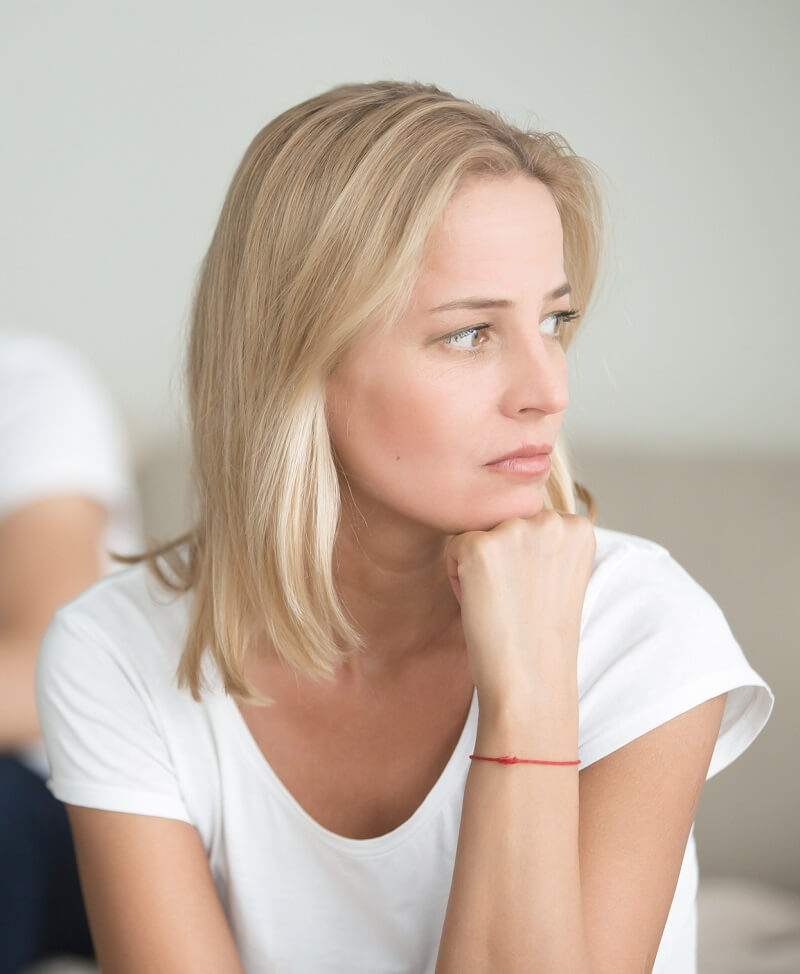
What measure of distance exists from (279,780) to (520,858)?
1.06 ft

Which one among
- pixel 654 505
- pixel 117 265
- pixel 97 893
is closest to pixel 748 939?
pixel 654 505

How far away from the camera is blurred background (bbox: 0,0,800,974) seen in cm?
155

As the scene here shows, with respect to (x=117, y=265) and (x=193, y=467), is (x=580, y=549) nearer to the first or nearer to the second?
(x=193, y=467)

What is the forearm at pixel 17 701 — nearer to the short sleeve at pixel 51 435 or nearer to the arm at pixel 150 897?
the short sleeve at pixel 51 435

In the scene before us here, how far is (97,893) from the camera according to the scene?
1146mm

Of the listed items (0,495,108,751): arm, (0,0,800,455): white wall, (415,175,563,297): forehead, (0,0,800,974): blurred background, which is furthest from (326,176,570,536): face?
(0,495,108,751): arm

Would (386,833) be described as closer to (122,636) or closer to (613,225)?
(122,636)

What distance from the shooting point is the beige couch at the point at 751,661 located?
150 centimetres

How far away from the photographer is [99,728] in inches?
47.6

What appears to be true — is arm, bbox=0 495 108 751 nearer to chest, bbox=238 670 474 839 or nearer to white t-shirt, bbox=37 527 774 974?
white t-shirt, bbox=37 527 774 974

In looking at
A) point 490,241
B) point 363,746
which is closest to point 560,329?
point 490,241

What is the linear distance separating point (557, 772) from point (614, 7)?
1477 mm

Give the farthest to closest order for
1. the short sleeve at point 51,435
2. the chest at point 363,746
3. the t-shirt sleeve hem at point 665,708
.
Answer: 1. the short sleeve at point 51,435
2. the chest at point 363,746
3. the t-shirt sleeve hem at point 665,708

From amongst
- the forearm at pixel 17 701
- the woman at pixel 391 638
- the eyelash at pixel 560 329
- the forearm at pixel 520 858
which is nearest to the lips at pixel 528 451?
the woman at pixel 391 638
